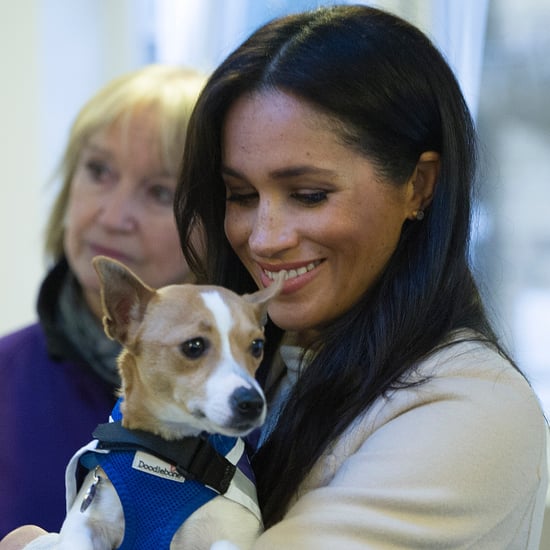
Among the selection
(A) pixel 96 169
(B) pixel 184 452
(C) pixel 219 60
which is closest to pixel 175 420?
(B) pixel 184 452

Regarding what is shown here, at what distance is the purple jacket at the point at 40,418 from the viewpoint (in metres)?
1.72

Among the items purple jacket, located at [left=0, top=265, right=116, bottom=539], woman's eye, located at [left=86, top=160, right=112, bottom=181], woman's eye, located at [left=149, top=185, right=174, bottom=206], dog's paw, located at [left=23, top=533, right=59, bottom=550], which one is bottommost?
purple jacket, located at [left=0, top=265, right=116, bottom=539]

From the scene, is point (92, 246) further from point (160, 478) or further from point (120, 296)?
point (160, 478)

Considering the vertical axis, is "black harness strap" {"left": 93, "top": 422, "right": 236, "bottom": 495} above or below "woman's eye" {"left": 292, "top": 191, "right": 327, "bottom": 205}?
below

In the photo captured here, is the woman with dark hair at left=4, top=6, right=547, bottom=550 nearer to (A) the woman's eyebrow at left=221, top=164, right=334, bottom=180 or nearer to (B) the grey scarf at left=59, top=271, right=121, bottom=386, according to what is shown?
(A) the woman's eyebrow at left=221, top=164, right=334, bottom=180

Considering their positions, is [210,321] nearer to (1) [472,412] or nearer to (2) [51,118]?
(1) [472,412]

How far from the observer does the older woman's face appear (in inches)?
79.4

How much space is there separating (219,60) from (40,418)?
0.97 m

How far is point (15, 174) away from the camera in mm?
3035

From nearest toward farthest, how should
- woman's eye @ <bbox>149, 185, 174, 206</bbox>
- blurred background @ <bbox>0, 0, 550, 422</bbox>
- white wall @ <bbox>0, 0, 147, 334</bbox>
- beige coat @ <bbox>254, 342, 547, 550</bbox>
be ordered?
beige coat @ <bbox>254, 342, 547, 550</bbox> → blurred background @ <bbox>0, 0, 550, 422</bbox> → woman's eye @ <bbox>149, 185, 174, 206</bbox> → white wall @ <bbox>0, 0, 147, 334</bbox>

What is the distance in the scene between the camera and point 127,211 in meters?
2.02

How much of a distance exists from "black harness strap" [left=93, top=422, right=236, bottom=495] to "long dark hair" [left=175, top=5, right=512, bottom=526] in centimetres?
11

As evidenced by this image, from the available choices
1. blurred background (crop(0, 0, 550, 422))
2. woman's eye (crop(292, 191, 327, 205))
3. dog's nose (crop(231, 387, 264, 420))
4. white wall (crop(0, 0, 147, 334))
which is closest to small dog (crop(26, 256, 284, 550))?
dog's nose (crop(231, 387, 264, 420))

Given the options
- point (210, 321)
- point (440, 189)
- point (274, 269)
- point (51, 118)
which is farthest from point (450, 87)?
point (51, 118)
